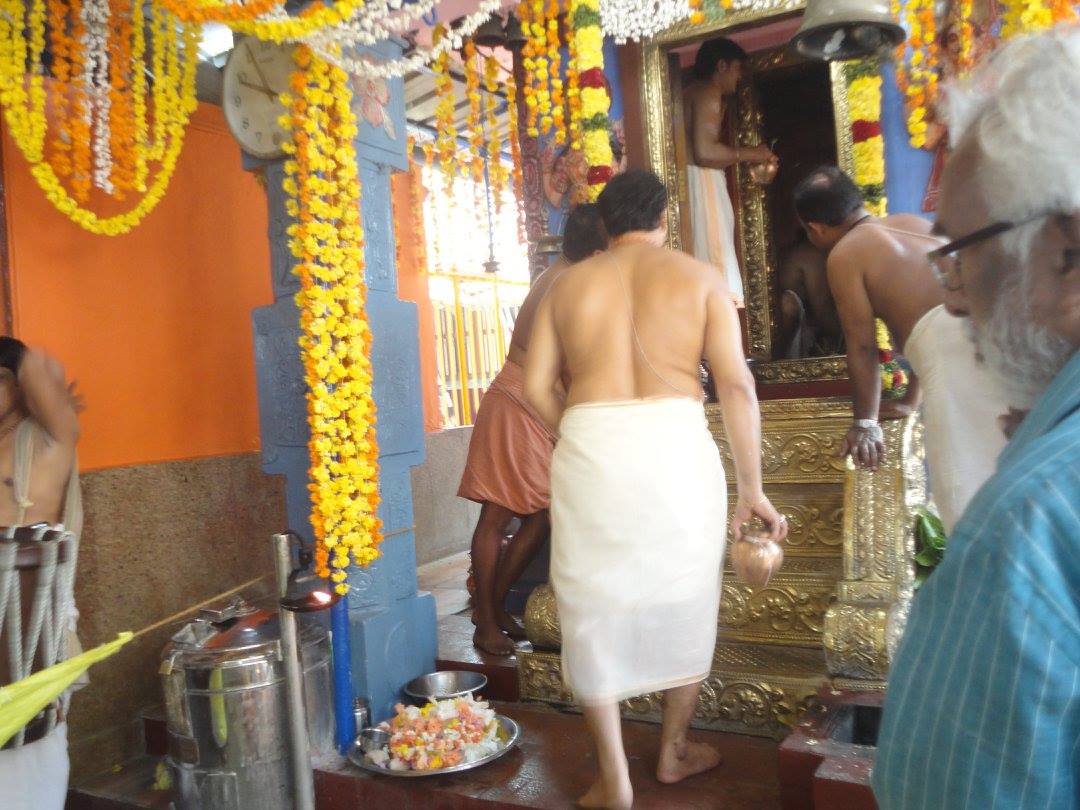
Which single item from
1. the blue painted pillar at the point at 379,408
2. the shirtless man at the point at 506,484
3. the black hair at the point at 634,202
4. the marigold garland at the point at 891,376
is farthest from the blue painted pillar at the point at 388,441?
the marigold garland at the point at 891,376

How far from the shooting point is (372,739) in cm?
355

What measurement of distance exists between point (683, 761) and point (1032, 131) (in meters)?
2.67

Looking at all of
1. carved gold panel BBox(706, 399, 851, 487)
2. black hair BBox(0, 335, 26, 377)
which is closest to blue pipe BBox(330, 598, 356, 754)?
black hair BBox(0, 335, 26, 377)

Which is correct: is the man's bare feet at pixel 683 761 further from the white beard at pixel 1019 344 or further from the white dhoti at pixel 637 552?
the white beard at pixel 1019 344

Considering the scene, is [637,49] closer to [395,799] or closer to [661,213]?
[661,213]

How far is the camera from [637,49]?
549 centimetres

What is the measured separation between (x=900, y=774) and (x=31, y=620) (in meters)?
2.83

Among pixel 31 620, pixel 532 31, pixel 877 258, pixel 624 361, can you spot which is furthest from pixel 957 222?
pixel 532 31

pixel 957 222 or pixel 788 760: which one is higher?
pixel 957 222

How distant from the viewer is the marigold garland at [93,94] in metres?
3.86

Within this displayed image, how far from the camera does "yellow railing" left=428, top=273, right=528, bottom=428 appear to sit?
8383 millimetres

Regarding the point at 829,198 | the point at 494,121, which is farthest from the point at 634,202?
the point at 494,121

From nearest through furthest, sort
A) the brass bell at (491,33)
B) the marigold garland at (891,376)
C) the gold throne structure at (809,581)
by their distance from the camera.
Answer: the gold throne structure at (809,581), the marigold garland at (891,376), the brass bell at (491,33)

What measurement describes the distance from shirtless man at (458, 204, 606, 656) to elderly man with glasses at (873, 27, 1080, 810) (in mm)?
3376
